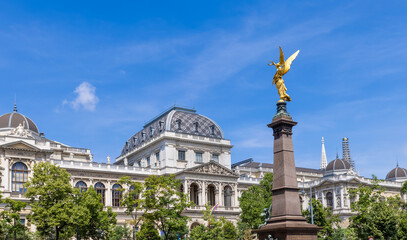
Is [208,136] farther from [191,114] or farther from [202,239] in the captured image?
[202,239]

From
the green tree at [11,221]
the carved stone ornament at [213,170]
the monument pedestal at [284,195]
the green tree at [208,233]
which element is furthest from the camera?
the carved stone ornament at [213,170]

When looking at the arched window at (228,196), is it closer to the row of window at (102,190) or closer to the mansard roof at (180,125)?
the mansard roof at (180,125)

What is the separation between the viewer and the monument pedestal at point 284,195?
3409cm

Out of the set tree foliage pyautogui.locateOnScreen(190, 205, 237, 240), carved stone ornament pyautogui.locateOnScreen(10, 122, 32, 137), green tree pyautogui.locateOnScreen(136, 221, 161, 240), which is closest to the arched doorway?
tree foliage pyautogui.locateOnScreen(190, 205, 237, 240)

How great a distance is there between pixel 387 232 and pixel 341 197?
44.9m

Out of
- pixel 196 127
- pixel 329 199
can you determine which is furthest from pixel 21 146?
pixel 329 199

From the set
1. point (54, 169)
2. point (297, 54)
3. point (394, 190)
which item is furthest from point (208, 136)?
point (297, 54)

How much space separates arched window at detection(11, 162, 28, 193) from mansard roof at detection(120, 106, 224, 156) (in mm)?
25981

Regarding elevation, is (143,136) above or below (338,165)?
above

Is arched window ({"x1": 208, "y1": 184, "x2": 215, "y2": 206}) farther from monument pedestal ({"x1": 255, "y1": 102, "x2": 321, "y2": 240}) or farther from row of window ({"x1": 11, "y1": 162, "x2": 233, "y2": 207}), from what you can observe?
monument pedestal ({"x1": 255, "y1": 102, "x2": 321, "y2": 240})

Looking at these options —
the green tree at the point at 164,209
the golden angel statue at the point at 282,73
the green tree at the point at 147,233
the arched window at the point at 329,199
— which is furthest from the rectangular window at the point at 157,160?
the golden angel statue at the point at 282,73

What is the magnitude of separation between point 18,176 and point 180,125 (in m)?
30.5

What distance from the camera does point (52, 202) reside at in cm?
5659

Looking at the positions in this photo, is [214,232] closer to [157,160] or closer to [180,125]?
[157,160]
